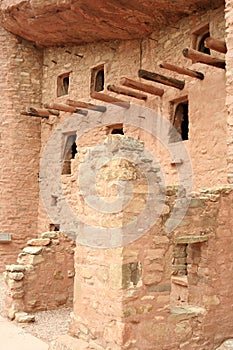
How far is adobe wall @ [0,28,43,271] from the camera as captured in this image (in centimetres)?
1245

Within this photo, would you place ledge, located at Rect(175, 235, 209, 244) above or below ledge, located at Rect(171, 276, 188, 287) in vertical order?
above

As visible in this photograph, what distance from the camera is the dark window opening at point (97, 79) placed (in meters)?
12.0

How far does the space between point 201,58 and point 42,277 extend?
4.53m

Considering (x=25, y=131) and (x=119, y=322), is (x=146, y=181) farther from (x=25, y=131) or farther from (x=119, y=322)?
(x=25, y=131)

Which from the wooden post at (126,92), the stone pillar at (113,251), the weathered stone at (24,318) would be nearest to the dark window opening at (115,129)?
the wooden post at (126,92)

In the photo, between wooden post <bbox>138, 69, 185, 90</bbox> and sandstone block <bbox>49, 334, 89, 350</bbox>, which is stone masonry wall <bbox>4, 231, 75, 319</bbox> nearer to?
sandstone block <bbox>49, 334, 89, 350</bbox>

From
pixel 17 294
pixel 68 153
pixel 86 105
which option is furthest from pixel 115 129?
pixel 17 294

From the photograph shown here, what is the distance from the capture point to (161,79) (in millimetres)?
8453

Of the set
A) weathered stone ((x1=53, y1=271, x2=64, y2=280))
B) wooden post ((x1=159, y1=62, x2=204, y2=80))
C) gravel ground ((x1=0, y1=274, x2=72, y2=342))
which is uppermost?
wooden post ((x1=159, y1=62, x2=204, y2=80))

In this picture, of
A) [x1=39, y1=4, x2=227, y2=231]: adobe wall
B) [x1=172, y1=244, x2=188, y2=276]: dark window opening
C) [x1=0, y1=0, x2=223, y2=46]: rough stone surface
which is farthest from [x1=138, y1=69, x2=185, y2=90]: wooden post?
[x1=172, y1=244, x2=188, y2=276]: dark window opening

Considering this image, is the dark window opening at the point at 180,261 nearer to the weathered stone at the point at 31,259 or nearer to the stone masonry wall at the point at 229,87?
the weathered stone at the point at 31,259

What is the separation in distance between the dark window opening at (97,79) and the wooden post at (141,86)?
9.31 feet

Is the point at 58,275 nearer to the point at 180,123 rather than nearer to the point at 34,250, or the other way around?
the point at 34,250

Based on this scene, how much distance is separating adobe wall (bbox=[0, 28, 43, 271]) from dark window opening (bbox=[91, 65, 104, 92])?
2.06 metres
